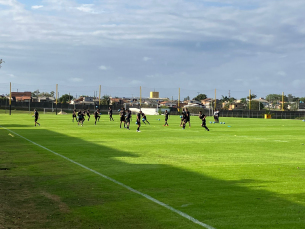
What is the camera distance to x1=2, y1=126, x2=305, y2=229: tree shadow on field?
7500 mm

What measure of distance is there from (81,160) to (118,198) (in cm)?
689

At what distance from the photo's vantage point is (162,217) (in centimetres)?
768

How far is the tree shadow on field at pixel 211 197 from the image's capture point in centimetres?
750

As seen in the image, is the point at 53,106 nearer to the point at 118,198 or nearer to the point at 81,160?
the point at 81,160

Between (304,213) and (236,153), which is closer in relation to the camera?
(304,213)

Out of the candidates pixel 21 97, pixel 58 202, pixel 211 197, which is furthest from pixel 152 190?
pixel 21 97

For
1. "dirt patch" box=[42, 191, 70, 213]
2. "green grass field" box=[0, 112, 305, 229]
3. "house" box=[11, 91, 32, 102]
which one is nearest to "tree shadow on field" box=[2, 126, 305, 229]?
"green grass field" box=[0, 112, 305, 229]

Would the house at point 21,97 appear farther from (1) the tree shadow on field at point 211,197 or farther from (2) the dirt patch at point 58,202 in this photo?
(2) the dirt patch at point 58,202

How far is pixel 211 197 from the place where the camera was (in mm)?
9297

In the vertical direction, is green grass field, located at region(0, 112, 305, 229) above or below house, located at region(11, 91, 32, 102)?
below

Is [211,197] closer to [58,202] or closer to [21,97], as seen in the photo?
[58,202]

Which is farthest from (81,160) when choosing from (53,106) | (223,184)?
(53,106)

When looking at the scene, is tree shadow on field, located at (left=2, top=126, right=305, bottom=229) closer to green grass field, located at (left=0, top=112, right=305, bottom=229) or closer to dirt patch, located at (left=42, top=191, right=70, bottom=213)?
green grass field, located at (left=0, top=112, right=305, bottom=229)

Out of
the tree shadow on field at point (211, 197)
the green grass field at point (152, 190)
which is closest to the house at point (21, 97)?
the green grass field at point (152, 190)
